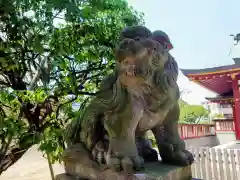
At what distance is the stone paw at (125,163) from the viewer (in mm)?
619

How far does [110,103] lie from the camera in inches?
26.9

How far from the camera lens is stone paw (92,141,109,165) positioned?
27.3 inches

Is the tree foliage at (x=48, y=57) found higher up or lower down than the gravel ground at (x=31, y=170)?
higher up

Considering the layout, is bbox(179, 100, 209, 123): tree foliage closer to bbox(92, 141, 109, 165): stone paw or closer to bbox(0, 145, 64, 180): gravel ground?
bbox(0, 145, 64, 180): gravel ground

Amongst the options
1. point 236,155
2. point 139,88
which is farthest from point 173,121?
point 236,155

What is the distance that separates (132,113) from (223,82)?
5.23 meters

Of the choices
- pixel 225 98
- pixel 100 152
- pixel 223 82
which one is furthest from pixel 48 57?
pixel 225 98

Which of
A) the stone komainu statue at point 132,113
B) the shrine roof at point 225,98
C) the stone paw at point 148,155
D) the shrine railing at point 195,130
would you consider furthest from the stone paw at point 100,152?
the shrine roof at point 225,98

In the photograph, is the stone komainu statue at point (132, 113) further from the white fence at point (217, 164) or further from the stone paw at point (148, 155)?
the white fence at point (217, 164)

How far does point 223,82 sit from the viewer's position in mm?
5309

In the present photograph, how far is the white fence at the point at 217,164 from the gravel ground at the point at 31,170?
1785mm

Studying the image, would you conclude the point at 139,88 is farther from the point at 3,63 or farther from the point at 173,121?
the point at 3,63

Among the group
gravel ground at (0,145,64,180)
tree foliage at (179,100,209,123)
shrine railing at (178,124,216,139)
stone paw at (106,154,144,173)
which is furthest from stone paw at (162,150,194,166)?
tree foliage at (179,100,209,123)

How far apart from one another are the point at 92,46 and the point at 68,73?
206 mm
